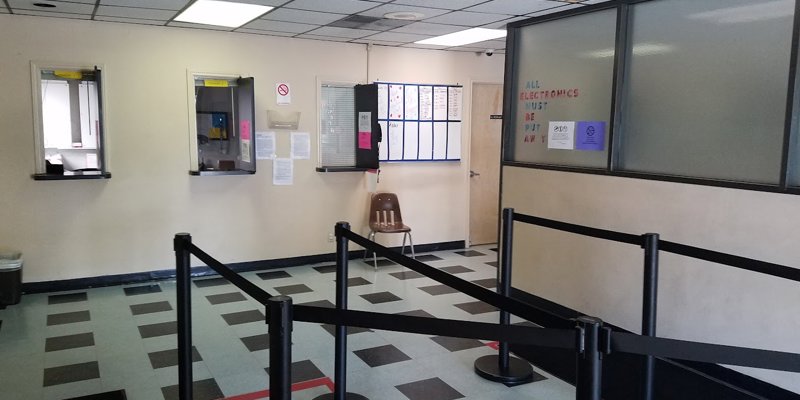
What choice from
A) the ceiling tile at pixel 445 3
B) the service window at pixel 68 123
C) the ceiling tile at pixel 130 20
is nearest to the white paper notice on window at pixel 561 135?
the ceiling tile at pixel 445 3

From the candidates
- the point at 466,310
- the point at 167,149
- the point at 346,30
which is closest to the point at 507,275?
the point at 466,310

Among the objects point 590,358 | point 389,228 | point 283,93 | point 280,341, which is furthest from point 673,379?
point 283,93

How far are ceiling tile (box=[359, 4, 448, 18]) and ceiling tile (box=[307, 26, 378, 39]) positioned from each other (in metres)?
0.79

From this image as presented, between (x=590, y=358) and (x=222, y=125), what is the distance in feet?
17.3

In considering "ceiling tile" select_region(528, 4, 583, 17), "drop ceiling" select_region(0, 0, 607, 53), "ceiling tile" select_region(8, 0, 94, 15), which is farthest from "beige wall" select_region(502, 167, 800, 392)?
"ceiling tile" select_region(8, 0, 94, 15)

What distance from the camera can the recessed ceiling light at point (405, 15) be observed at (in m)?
4.87

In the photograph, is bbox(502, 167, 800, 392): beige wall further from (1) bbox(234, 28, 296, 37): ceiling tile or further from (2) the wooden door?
(1) bbox(234, 28, 296, 37): ceiling tile

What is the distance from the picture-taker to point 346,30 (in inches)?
226

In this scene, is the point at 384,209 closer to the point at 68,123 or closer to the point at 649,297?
the point at 68,123

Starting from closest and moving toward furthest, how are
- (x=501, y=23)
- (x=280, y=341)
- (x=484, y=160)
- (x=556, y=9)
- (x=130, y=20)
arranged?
(x=280, y=341) < (x=556, y=9) < (x=501, y=23) < (x=130, y=20) < (x=484, y=160)

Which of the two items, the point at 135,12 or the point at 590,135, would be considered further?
the point at 135,12

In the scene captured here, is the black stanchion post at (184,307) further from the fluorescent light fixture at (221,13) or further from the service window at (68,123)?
the service window at (68,123)

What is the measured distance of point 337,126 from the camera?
6676mm

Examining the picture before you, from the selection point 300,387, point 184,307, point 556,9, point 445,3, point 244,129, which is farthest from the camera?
point 244,129
